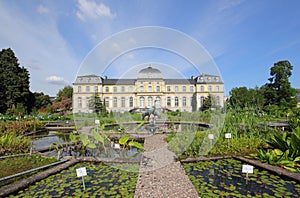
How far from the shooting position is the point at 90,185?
8.53 ft

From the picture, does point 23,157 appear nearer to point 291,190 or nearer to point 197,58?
point 197,58

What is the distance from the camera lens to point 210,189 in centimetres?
241

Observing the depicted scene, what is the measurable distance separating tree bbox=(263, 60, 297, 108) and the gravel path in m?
26.2

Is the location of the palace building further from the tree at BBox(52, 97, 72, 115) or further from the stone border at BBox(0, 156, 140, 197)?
the tree at BBox(52, 97, 72, 115)

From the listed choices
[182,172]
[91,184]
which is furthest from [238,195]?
[91,184]

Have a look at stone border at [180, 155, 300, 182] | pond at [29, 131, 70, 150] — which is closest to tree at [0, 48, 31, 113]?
pond at [29, 131, 70, 150]

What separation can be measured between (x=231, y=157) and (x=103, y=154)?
121 inches

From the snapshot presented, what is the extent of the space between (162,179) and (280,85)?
95.9ft

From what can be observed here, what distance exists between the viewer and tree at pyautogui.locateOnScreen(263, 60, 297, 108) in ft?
77.3

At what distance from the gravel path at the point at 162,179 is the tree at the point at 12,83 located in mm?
22868

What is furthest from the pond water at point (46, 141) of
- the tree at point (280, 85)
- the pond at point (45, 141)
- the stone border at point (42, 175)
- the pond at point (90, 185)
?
the tree at point (280, 85)

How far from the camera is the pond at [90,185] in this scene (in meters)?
2.32

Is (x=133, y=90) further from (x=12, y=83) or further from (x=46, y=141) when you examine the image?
(x=12, y=83)

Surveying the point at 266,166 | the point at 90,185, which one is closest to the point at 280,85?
the point at 266,166
